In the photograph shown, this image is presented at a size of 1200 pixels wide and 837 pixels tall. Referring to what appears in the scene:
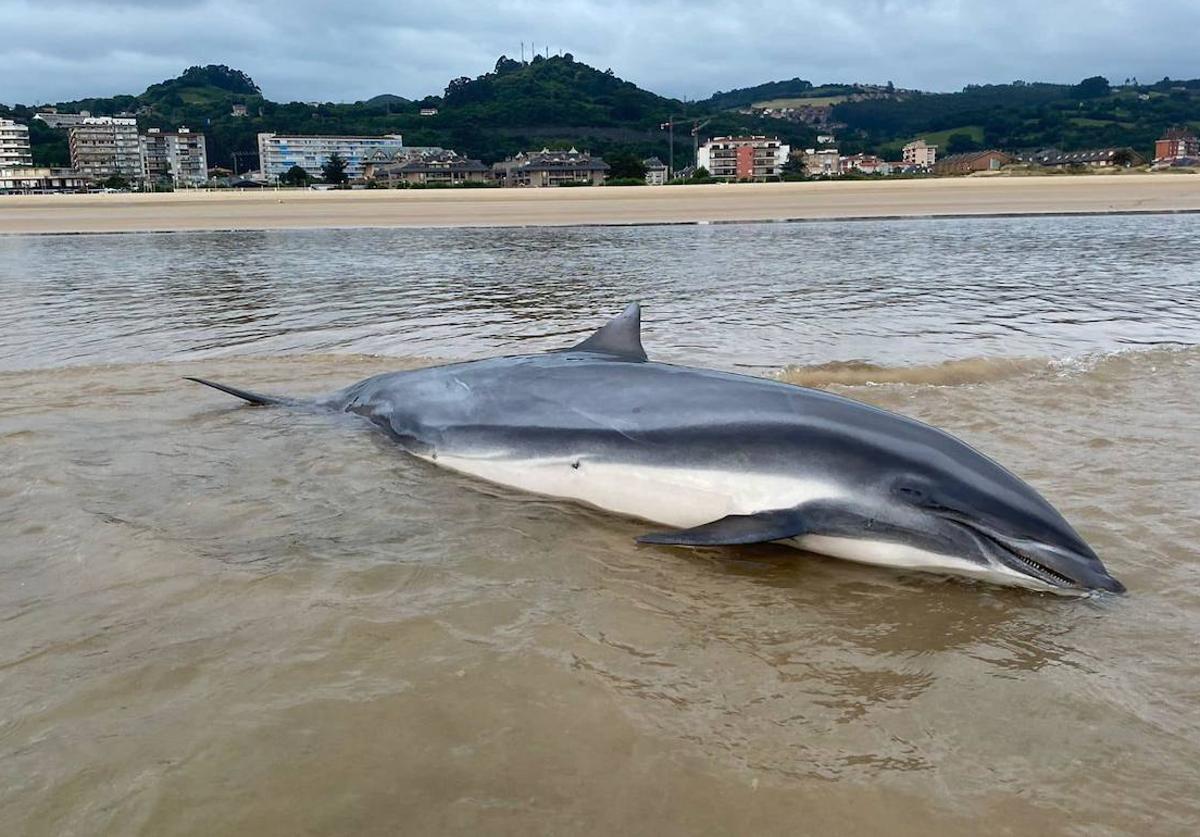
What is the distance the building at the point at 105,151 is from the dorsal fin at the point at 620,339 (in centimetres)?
17996

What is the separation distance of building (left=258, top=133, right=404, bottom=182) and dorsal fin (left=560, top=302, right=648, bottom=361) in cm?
17349

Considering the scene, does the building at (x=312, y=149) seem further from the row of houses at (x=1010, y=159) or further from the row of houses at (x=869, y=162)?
the row of houses at (x=1010, y=159)

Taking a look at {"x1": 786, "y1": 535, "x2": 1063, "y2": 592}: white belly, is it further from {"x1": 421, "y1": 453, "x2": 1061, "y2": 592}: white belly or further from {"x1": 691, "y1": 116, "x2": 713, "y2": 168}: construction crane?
{"x1": 691, "y1": 116, "x2": 713, "y2": 168}: construction crane

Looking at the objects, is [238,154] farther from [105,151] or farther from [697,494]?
[697,494]

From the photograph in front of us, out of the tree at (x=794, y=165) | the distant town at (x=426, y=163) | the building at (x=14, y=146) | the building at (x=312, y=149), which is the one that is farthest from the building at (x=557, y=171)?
the building at (x=14, y=146)

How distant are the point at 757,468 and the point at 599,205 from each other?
50120mm

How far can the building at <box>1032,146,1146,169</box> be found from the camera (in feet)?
365

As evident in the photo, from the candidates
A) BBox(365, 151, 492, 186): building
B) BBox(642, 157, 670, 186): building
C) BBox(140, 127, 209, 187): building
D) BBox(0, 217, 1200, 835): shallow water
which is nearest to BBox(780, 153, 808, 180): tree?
BBox(642, 157, 670, 186): building

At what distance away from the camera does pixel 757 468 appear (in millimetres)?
4227

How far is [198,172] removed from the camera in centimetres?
17912

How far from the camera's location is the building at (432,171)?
128625 mm

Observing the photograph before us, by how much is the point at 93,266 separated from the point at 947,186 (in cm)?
5469

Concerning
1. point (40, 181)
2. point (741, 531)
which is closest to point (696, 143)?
point (40, 181)

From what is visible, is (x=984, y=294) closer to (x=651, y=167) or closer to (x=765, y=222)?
(x=765, y=222)
